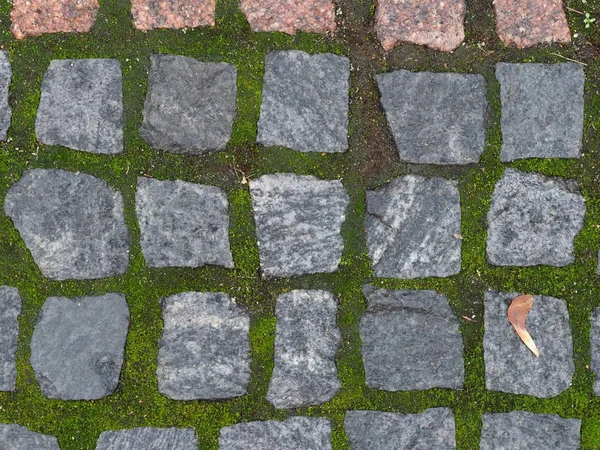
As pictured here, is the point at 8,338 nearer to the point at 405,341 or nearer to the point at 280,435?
the point at 280,435

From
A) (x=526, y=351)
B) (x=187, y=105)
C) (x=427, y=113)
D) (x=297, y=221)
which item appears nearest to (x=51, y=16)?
(x=187, y=105)

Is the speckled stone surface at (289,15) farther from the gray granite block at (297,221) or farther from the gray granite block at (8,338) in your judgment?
the gray granite block at (8,338)

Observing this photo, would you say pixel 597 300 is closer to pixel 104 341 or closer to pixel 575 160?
pixel 575 160

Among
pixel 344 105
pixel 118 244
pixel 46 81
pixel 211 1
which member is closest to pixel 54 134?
pixel 46 81

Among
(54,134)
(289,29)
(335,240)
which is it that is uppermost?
Answer: (289,29)

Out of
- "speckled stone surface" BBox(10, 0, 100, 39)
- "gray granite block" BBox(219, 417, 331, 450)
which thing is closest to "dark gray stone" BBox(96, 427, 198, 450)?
"gray granite block" BBox(219, 417, 331, 450)

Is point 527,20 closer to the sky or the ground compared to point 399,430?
closer to the sky
